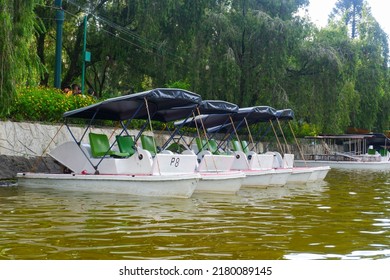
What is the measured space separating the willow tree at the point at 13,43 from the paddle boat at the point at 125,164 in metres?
1.56

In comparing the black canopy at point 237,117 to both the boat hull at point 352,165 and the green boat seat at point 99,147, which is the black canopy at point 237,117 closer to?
the green boat seat at point 99,147

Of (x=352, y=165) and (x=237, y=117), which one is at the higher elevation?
(x=237, y=117)

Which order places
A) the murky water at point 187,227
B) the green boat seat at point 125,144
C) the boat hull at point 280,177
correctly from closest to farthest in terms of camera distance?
the murky water at point 187,227, the green boat seat at point 125,144, the boat hull at point 280,177

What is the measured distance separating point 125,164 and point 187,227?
4738 millimetres

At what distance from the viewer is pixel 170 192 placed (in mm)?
11539

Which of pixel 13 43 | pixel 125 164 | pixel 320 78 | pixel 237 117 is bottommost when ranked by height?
pixel 125 164

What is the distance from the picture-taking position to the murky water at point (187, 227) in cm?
631

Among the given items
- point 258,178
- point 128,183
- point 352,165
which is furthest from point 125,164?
point 352,165

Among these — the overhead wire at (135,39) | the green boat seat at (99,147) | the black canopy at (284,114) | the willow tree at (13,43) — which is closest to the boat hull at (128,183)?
the green boat seat at (99,147)

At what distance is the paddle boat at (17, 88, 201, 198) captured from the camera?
37.9 feet

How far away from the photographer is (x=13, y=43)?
39.8 feet

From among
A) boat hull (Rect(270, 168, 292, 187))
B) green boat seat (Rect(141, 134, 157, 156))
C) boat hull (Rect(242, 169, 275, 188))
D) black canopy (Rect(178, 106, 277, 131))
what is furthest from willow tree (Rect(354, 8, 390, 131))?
green boat seat (Rect(141, 134, 157, 156))

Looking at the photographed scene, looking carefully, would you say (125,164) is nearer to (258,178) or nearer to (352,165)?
(258,178)

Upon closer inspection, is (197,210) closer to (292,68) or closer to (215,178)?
(215,178)
